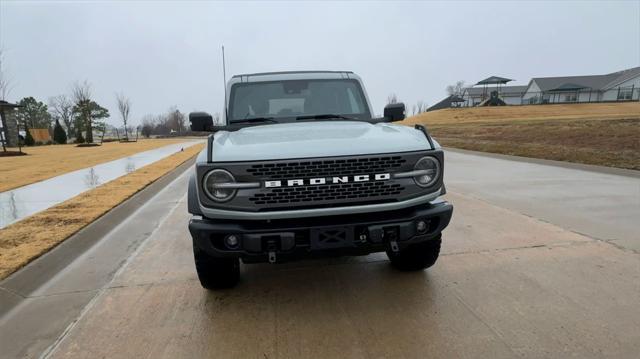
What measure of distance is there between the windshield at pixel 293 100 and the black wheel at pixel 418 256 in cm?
143

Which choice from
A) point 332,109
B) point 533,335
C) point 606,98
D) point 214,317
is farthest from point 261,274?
point 606,98

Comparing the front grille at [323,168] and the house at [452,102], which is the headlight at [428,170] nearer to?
the front grille at [323,168]

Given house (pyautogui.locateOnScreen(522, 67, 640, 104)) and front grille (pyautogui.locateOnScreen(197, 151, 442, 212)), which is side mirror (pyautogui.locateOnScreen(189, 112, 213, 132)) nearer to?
front grille (pyautogui.locateOnScreen(197, 151, 442, 212))

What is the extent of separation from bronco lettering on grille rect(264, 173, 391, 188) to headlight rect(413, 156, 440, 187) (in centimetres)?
28

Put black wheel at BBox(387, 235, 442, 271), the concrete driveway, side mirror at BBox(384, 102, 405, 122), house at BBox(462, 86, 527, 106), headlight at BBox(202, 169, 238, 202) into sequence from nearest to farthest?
the concrete driveway, headlight at BBox(202, 169, 238, 202), black wheel at BBox(387, 235, 442, 271), side mirror at BBox(384, 102, 405, 122), house at BBox(462, 86, 527, 106)

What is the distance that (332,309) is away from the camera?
3332mm

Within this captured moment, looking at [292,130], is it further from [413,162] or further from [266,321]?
[266,321]

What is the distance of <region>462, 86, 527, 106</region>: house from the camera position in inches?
2825

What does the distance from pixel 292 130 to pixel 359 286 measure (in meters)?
1.48

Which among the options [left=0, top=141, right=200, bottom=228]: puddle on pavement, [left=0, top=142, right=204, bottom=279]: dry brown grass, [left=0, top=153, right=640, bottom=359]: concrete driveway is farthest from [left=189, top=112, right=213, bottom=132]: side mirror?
[left=0, top=141, right=200, bottom=228]: puddle on pavement

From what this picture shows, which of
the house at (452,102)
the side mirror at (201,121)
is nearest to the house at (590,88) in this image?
the house at (452,102)

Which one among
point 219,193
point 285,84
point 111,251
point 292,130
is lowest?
point 111,251

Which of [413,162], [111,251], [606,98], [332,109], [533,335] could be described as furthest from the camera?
[606,98]

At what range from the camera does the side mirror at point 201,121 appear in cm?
436
